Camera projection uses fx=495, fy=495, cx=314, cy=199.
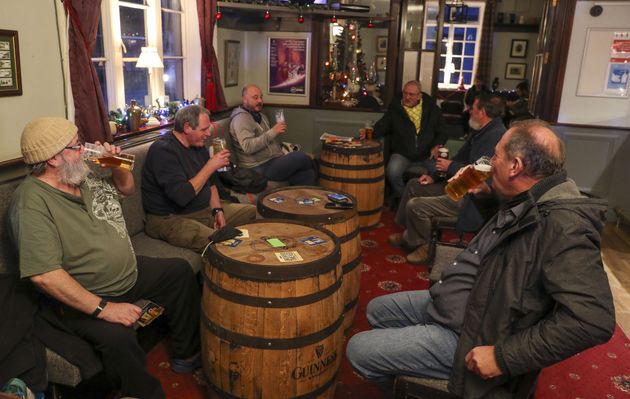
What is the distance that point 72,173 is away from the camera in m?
2.06

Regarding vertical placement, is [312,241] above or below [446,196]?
above

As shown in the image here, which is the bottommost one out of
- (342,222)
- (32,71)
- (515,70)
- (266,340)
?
(266,340)

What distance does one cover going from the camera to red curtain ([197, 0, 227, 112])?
4543mm

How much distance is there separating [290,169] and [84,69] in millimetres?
1953

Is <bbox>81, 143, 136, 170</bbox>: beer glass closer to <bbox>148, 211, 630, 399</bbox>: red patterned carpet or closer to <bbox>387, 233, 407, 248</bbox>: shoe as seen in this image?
<bbox>148, 211, 630, 399</bbox>: red patterned carpet

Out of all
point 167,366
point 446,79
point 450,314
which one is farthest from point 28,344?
point 446,79

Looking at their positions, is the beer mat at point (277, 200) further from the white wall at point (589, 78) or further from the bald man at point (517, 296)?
the white wall at point (589, 78)

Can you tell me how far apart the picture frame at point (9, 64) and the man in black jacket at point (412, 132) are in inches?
131

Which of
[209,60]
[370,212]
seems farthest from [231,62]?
[370,212]

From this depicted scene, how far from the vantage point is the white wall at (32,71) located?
253 cm

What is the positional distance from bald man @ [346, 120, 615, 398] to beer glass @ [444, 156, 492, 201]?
1.27 ft

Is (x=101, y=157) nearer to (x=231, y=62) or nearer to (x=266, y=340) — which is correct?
(x=266, y=340)

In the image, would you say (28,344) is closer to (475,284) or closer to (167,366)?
(167,366)

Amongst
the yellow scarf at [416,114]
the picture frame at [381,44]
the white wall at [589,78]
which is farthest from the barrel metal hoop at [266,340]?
the picture frame at [381,44]
